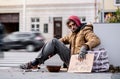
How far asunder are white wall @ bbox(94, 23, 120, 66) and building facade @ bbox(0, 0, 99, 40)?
1441 inches

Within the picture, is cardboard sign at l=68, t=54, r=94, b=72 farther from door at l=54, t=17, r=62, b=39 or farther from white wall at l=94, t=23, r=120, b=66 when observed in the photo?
door at l=54, t=17, r=62, b=39

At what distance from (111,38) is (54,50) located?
1.16 meters

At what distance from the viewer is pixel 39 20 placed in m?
48.2

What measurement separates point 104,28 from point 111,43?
32 cm

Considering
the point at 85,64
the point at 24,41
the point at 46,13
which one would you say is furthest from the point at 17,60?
the point at 46,13

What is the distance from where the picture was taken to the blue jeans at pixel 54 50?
8.72 metres

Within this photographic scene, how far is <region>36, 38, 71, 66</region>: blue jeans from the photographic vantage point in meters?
8.72

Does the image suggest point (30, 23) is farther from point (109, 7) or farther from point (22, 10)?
point (109, 7)

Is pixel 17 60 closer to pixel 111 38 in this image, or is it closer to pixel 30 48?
pixel 111 38

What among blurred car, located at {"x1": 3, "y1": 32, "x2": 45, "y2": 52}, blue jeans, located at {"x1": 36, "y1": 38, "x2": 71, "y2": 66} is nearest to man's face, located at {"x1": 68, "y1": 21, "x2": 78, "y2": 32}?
blue jeans, located at {"x1": 36, "y1": 38, "x2": 71, "y2": 66}

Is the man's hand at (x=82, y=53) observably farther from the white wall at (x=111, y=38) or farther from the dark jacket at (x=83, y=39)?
the white wall at (x=111, y=38)

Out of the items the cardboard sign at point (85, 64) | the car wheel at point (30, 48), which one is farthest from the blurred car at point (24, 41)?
the cardboard sign at point (85, 64)

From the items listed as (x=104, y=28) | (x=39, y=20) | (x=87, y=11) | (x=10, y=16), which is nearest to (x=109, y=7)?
(x=87, y=11)

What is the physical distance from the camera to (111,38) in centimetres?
916
